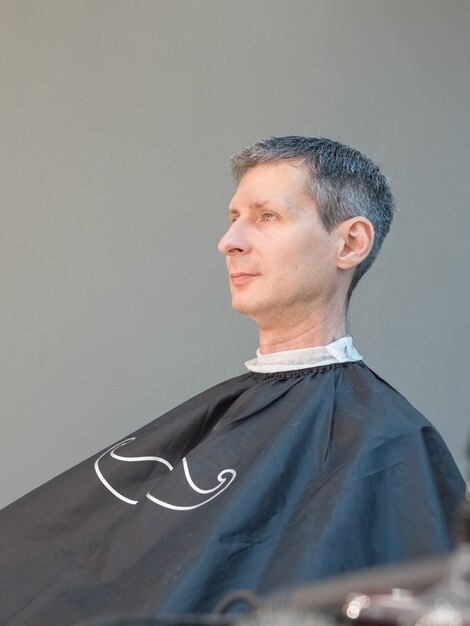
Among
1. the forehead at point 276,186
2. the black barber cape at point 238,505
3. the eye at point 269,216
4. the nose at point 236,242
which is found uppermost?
the forehead at point 276,186

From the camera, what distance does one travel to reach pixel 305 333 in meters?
2.48

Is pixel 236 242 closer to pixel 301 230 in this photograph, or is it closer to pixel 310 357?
pixel 301 230

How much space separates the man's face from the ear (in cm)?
2

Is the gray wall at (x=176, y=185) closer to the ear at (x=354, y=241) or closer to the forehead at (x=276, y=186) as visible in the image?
the forehead at (x=276, y=186)

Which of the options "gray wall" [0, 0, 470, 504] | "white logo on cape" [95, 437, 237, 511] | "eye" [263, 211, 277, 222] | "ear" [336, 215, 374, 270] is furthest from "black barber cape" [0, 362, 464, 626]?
"gray wall" [0, 0, 470, 504]

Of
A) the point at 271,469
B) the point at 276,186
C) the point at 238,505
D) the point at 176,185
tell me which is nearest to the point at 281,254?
the point at 276,186

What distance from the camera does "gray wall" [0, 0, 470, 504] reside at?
3.42 metres

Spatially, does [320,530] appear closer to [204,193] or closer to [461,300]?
[204,193]

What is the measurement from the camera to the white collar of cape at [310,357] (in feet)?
7.99

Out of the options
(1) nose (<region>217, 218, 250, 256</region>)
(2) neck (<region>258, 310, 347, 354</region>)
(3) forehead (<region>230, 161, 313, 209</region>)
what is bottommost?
(2) neck (<region>258, 310, 347, 354</region>)

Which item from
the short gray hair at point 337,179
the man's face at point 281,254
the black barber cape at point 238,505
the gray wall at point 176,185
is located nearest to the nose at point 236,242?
the man's face at point 281,254

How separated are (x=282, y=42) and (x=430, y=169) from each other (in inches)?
31.2

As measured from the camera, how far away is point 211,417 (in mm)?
2506

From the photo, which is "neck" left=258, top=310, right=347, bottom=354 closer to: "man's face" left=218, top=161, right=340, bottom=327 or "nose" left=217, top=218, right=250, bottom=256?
"man's face" left=218, top=161, right=340, bottom=327
